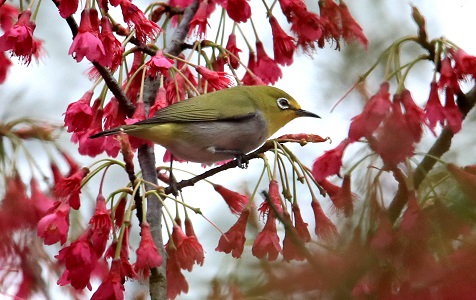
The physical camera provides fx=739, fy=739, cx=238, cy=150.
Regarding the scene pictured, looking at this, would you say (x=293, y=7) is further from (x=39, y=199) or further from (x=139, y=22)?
(x=39, y=199)

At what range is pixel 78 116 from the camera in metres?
2.72

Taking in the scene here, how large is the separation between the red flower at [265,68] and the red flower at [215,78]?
48 centimetres

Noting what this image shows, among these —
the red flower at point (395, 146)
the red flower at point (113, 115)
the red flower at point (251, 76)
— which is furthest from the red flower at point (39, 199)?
the red flower at point (395, 146)

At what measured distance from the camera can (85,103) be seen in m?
2.73

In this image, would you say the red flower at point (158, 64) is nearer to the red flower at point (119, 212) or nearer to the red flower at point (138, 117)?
the red flower at point (138, 117)

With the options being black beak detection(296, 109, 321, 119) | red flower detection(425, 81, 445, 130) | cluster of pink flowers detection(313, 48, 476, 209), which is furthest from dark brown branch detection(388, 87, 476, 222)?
black beak detection(296, 109, 321, 119)

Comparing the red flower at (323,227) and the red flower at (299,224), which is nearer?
the red flower at (323,227)

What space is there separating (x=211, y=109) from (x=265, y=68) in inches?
12.3

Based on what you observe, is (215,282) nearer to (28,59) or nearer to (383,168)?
(383,168)

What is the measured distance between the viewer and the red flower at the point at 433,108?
1.90 meters

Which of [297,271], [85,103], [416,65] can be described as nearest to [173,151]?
[85,103]

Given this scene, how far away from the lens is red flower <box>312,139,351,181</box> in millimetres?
2100

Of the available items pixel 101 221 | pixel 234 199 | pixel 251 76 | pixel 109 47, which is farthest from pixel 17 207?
pixel 251 76

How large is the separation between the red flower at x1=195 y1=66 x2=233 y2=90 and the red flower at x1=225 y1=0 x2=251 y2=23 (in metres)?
0.23
